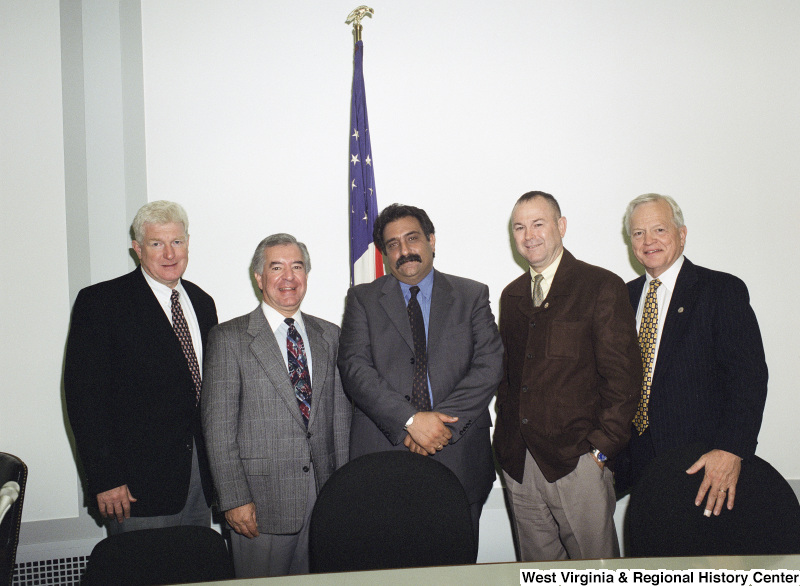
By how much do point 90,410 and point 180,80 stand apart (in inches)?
82.6

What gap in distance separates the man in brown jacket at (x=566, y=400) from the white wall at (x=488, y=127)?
104 centimetres

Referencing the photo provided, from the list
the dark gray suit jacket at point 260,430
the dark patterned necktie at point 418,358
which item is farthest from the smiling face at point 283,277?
the dark patterned necktie at point 418,358

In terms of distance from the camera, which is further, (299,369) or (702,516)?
(299,369)

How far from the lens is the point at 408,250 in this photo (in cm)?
270

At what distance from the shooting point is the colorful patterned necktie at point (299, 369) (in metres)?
2.54

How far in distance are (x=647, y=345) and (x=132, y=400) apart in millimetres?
2424

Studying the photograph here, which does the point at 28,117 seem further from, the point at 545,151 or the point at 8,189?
the point at 545,151

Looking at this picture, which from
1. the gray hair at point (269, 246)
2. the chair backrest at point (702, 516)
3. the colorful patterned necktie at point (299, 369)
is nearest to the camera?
the chair backrest at point (702, 516)

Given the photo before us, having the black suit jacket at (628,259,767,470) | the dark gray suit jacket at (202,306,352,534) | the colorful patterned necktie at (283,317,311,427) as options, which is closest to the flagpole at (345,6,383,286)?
the colorful patterned necktie at (283,317,311,427)

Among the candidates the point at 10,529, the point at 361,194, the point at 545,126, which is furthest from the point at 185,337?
the point at 545,126

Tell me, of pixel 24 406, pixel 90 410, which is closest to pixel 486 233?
pixel 90 410

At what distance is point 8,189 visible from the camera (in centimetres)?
322

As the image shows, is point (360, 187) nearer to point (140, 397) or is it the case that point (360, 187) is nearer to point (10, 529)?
point (140, 397)

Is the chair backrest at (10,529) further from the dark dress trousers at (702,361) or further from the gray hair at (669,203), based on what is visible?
the gray hair at (669,203)
